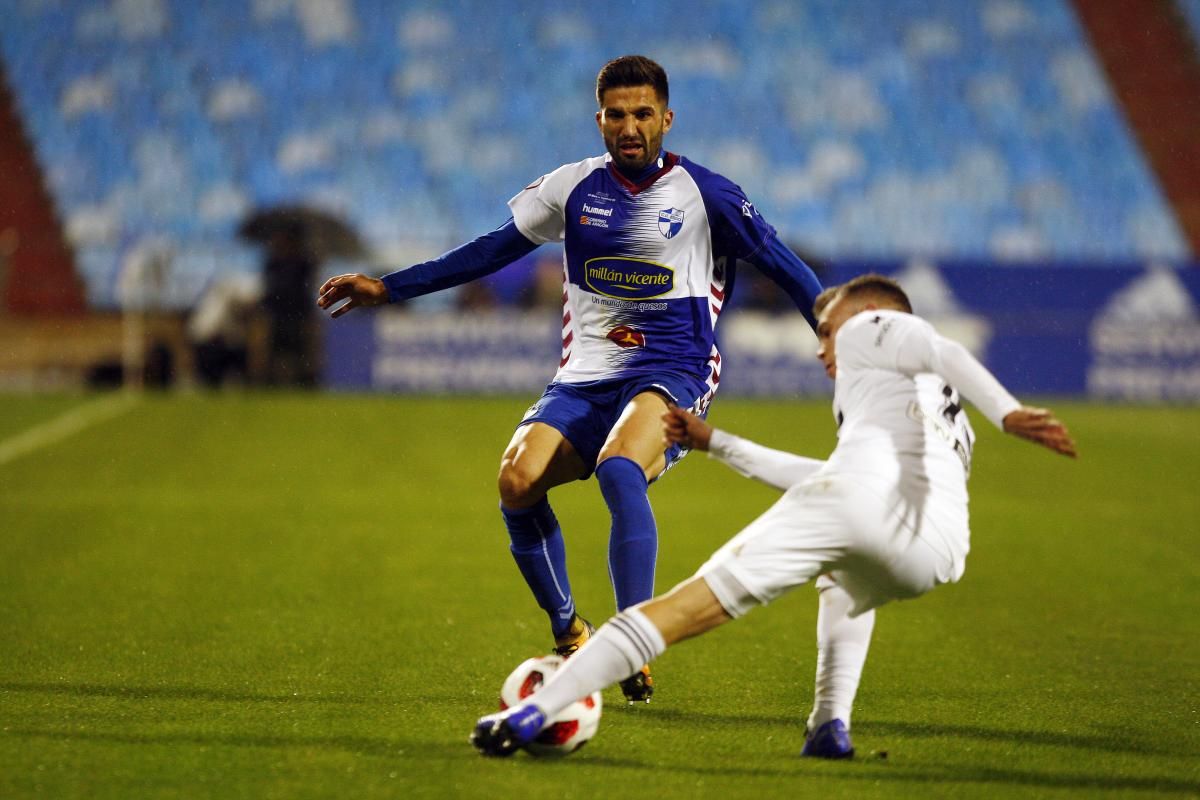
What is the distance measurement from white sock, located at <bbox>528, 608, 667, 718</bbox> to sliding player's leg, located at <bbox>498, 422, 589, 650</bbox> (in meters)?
Answer: 1.31

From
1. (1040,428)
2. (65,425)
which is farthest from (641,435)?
(65,425)

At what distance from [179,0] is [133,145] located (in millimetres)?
2940

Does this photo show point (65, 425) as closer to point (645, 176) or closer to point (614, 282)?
point (614, 282)

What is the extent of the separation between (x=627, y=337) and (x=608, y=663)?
1.74 meters

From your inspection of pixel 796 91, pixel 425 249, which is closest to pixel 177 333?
pixel 425 249

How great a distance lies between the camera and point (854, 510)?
149 inches

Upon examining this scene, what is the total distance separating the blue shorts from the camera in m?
5.12

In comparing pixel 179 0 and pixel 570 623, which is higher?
pixel 179 0

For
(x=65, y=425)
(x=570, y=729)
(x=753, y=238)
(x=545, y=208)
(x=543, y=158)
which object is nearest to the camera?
(x=570, y=729)

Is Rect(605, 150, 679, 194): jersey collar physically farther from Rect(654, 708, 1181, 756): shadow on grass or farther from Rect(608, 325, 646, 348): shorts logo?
Rect(654, 708, 1181, 756): shadow on grass

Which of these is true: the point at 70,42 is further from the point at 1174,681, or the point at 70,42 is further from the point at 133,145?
the point at 1174,681

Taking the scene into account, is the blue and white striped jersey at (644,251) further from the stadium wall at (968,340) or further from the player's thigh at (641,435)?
the stadium wall at (968,340)

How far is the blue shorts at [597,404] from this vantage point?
5125 millimetres

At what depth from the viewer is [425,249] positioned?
2144cm
